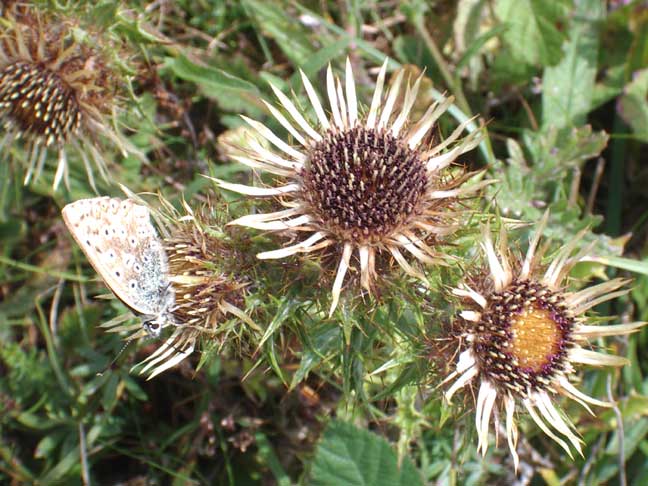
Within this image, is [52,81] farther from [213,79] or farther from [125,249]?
[125,249]

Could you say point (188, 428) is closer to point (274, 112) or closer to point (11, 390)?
point (11, 390)

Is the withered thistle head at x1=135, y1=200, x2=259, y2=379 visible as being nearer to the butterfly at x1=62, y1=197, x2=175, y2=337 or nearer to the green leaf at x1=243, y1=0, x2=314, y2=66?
the butterfly at x1=62, y1=197, x2=175, y2=337

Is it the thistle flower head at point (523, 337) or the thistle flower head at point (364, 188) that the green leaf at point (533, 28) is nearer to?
the thistle flower head at point (364, 188)

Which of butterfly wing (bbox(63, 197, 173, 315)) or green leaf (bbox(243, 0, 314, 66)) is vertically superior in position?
green leaf (bbox(243, 0, 314, 66))

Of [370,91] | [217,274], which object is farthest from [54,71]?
[370,91]

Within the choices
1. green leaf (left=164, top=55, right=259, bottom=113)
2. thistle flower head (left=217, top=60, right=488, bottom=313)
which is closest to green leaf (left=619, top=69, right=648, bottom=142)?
thistle flower head (left=217, top=60, right=488, bottom=313)

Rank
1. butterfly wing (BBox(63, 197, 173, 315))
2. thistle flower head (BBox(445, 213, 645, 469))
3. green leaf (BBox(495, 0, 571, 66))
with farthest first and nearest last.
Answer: green leaf (BBox(495, 0, 571, 66)) < thistle flower head (BBox(445, 213, 645, 469)) < butterfly wing (BBox(63, 197, 173, 315))
